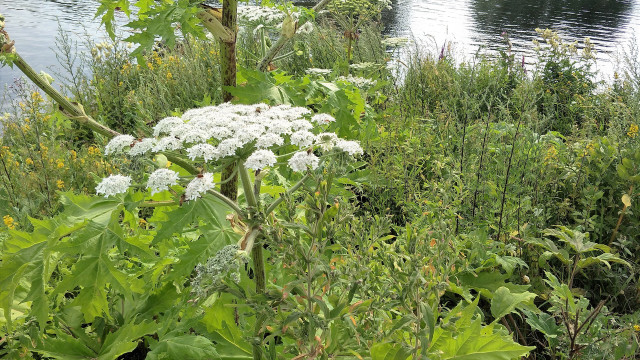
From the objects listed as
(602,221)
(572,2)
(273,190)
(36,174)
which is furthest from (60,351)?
(572,2)

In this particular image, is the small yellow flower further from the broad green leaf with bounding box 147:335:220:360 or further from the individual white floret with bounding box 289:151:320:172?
the individual white floret with bounding box 289:151:320:172

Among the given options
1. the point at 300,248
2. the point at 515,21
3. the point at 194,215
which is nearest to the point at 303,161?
the point at 300,248

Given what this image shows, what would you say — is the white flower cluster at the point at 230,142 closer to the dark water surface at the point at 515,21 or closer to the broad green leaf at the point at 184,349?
the broad green leaf at the point at 184,349

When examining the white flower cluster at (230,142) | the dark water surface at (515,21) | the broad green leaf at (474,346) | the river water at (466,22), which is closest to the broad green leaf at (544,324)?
the broad green leaf at (474,346)

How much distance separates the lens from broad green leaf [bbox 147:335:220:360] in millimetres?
1556

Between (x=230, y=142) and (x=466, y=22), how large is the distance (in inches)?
728

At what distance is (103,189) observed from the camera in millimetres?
1371

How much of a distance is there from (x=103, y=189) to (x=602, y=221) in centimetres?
310

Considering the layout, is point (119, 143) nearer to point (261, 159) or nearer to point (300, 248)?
point (261, 159)

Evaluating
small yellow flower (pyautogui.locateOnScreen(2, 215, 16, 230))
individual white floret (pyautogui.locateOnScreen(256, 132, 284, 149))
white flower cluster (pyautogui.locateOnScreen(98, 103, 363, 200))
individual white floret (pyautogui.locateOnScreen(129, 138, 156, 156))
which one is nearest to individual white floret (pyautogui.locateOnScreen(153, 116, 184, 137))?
white flower cluster (pyautogui.locateOnScreen(98, 103, 363, 200))

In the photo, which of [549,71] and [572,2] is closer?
[549,71]

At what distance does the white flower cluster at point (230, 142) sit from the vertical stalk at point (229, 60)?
179 mm

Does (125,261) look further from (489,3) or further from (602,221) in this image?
(489,3)

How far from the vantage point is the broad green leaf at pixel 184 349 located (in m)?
1.56
